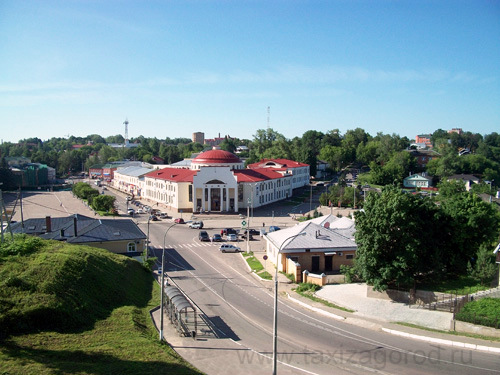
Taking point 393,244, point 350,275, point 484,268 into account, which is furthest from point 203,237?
point 484,268

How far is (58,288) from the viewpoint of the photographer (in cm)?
2339

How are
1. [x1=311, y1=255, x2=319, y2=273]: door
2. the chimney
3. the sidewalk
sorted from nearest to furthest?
the sidewalk
[x1=311, y1=255, x2=319, y2=273]: door
the chimney

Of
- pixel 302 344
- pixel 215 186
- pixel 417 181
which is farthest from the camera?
pixel 417 181

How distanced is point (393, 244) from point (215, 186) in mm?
47486

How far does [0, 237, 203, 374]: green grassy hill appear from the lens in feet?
57.3

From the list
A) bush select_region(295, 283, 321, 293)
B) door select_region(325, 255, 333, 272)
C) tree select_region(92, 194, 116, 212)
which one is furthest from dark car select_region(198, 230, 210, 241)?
tree select_region(92, 194, 116, 212)

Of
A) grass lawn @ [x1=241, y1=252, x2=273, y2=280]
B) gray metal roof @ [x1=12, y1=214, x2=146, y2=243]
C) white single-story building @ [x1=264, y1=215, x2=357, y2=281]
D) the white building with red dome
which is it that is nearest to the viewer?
white single-story building @ [x1=264, y1=215, x2=357, y2=281]

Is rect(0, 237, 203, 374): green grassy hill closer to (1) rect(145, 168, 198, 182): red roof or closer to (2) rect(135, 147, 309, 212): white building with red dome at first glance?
(2) rect(135, 147, 309, 212): white building with red dome

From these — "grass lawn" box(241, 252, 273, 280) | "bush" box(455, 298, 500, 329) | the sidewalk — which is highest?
"bush" box(455, 298, 500, 329)

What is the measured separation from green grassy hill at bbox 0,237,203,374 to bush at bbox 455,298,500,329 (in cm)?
1509

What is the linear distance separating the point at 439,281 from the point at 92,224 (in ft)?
106

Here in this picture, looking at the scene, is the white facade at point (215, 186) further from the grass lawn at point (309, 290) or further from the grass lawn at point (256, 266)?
the grass lawn at point (309, 290)

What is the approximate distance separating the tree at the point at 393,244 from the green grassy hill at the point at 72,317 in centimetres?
1428

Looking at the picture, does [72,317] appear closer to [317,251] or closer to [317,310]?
[317,310]
